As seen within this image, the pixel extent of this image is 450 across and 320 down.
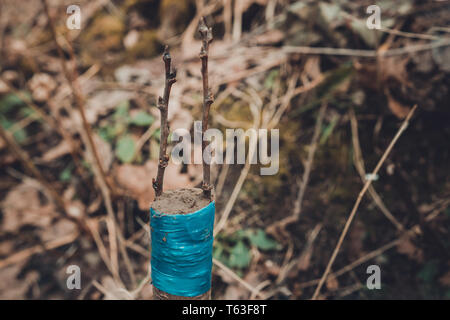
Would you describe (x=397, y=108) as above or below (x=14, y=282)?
above

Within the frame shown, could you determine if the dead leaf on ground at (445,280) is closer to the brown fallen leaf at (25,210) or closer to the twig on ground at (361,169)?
the twig on ground at (361,169)

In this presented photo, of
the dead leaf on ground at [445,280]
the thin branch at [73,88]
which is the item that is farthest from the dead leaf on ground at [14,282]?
the dead leaf on ground at [445,280]

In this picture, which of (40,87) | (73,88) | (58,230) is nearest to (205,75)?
(73,88)

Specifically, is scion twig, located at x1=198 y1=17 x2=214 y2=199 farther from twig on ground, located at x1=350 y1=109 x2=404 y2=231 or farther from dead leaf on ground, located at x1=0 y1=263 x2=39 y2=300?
dead leaf on ground, located at x1=0 y1=263 x2=39 y2=300

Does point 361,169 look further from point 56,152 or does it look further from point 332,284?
point 56,152

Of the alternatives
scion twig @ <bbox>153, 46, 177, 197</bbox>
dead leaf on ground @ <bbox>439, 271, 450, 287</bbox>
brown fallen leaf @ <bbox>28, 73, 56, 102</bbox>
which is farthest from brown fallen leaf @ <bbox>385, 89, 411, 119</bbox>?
brown fallen leaf @ <bbox>28, 73, 56, 102</bbox>
